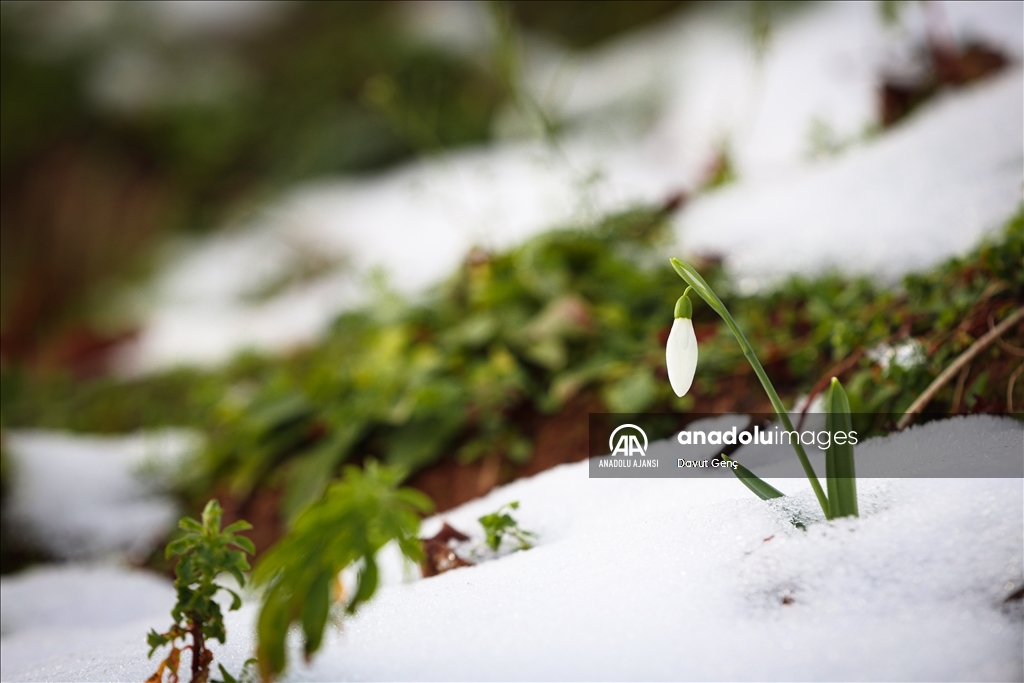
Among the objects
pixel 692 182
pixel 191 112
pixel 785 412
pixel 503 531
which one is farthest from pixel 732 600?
pixel 191 112

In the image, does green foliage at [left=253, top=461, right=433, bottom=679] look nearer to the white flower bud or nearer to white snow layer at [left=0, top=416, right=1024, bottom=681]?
white snow layer at [left=0, top=416, right=1024, bottom=681]

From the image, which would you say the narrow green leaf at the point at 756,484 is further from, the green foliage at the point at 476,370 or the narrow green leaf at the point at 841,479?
the green foliage at the point at 476,370

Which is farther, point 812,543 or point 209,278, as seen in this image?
point 209,278

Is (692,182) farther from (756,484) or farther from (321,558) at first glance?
(321,558)

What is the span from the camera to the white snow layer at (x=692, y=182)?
1463mm

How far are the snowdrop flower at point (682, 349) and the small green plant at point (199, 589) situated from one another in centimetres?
51

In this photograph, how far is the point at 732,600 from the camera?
66 centimetres

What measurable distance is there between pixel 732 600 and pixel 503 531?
336mm

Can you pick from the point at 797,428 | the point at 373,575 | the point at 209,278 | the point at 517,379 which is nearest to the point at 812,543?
the point at 797,428

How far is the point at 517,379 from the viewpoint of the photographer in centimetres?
149

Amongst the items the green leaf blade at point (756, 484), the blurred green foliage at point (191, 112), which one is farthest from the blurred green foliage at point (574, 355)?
the blurred green foliage at point (191, 112)

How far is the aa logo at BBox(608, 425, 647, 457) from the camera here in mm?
1093

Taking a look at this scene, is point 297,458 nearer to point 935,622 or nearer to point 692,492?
point 692,492

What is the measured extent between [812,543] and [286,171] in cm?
481
